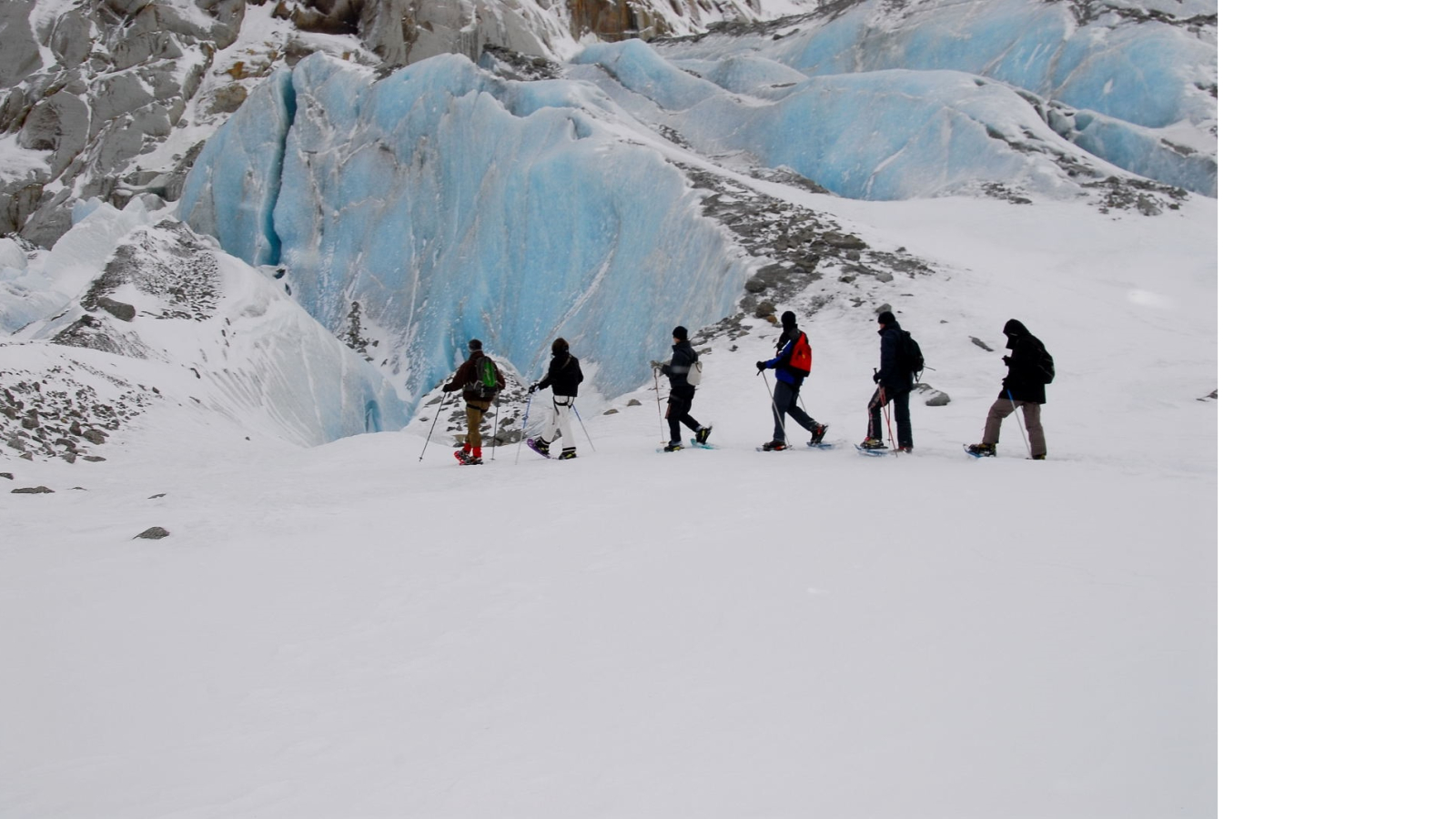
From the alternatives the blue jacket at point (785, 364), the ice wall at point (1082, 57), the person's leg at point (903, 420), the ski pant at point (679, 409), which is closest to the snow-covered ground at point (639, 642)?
the person's leg at point (903, 420)

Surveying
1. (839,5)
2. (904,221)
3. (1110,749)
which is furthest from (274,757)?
(839,5)

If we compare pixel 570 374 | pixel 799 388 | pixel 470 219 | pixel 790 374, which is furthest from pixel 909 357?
pixel 470 219

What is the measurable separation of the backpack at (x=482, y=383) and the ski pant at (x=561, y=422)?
80 cm

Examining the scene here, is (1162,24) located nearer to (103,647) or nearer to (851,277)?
(851,277)

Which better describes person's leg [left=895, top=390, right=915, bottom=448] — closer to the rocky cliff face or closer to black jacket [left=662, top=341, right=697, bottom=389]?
black jacket [left=662, top=341, right=697, bottom=389]

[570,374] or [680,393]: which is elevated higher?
[570,374]

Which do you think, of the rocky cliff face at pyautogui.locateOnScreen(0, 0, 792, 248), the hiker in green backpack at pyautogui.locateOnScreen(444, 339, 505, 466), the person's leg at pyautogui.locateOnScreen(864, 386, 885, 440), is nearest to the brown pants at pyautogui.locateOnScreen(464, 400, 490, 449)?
the hiker in green backpack at pyautogui.locateOnScreen(444, 339, 505, 466)

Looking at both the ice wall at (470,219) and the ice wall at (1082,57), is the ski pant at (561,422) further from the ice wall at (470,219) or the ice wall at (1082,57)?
the ice wall at (1082,57)

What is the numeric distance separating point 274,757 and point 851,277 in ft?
46.8

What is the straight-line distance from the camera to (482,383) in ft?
32.4

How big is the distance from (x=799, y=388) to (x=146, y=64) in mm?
63591

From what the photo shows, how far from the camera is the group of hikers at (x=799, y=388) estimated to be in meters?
7.95

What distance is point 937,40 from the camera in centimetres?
4219

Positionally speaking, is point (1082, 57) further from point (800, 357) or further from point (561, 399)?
point (561, 399)
